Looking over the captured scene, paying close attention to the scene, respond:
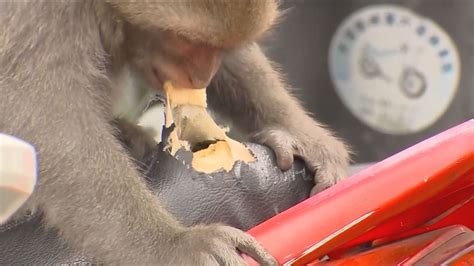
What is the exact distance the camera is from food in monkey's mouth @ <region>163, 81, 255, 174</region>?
100 centimetres

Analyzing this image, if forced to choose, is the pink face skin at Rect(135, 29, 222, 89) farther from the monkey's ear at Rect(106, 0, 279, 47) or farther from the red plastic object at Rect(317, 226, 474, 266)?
the red plastic object at Rect(317, 226, 474, 266)

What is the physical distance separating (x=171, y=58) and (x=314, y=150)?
0.84 feet

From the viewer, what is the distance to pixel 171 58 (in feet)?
3.72

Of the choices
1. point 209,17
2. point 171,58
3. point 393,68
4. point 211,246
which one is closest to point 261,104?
point 171,58

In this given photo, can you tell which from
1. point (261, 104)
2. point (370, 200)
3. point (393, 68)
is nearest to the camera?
point (370, 200)

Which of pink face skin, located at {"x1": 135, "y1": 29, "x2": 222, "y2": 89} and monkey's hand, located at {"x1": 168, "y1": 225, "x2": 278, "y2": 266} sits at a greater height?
pink face skin, located at {"x1": 135, "y1": 29, "x2": 222, "y2": 89}

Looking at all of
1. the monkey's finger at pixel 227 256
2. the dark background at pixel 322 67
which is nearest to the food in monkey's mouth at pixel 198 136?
the monkey's finger at pixel 227 256

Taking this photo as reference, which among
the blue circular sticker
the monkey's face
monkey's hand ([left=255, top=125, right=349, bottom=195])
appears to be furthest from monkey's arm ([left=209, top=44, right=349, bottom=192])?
the blue circular sticker

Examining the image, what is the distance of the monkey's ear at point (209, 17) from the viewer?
1.01 m

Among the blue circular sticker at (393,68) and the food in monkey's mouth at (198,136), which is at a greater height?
the food in monkey's mouth at (198,136)

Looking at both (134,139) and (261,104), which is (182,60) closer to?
(134,139)

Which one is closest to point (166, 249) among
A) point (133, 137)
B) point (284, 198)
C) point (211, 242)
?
point (211, 242)

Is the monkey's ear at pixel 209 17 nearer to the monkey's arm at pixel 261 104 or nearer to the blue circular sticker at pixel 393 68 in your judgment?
the monkey's arm at pixel 261 104

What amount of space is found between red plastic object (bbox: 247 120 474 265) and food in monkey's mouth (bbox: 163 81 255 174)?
0.51 ft
